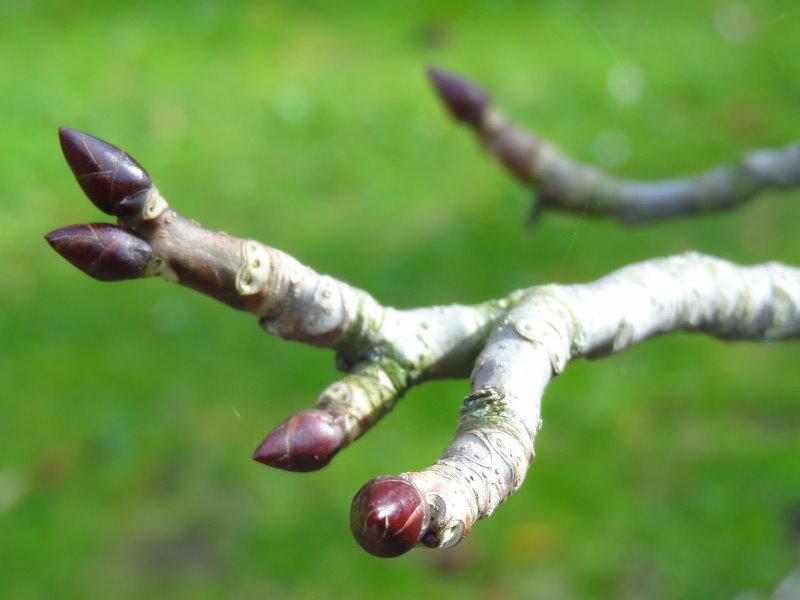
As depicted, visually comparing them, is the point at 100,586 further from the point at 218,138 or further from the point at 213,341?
the point at 218,138

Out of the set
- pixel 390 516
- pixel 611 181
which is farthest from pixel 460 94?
pixel 390 516

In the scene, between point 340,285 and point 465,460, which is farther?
point 340,285

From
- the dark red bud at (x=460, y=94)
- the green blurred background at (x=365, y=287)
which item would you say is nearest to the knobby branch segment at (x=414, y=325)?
the dark red bud at (x=460, y=94)

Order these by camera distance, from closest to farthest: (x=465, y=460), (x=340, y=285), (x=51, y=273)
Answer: (x=465, y=460) < (x=340, y=285) < (x=51, y=273)

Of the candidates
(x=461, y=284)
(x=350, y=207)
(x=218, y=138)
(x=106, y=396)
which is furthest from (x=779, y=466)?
(x=218, y=138)

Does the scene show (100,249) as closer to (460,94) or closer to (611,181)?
(460,94)

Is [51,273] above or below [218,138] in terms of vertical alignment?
below

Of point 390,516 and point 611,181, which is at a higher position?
point 611,181
